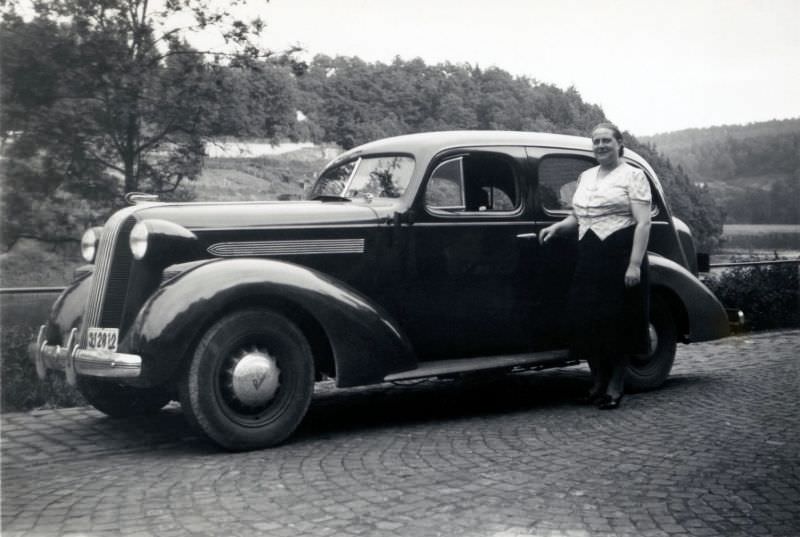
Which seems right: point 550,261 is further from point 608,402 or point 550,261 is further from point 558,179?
point 608,402

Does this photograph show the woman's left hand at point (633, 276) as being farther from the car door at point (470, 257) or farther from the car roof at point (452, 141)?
the car roof at point (452, 141)

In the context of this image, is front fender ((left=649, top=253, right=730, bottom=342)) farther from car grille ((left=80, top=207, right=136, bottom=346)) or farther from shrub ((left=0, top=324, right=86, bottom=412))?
shrub ((left=0, top=324, right=86, bottom=412))

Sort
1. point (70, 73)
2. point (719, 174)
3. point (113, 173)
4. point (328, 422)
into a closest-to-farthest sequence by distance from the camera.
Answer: point (328, 422) < point (719, 174) < point (70, 73) < point (113, 173)

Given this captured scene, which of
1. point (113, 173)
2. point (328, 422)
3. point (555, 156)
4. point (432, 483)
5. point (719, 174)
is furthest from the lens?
point (113, 173)

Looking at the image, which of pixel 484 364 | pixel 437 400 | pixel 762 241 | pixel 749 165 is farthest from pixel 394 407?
pixel 762 241

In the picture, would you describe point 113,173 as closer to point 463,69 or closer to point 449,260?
point 463,69

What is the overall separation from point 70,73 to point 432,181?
38.8 ft

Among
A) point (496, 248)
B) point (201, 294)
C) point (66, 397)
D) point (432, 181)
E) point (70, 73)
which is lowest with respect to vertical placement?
point (66, 397)

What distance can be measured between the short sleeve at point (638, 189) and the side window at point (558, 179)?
0.64m

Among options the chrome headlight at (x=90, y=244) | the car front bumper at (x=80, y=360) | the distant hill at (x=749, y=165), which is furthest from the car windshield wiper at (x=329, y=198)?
the distant hill at (x=749, y=165)

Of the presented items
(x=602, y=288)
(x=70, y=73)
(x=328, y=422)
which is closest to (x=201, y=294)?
(x=328, y=422)

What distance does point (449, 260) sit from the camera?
565cm

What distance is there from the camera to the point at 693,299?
659cm

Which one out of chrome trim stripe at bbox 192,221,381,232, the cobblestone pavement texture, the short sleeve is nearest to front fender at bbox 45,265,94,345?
the cobblestone pavement texture
